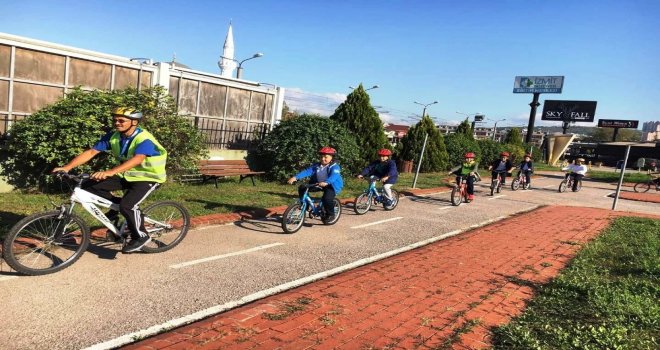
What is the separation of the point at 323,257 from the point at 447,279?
5.46ft

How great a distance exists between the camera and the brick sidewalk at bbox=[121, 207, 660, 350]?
144 inches

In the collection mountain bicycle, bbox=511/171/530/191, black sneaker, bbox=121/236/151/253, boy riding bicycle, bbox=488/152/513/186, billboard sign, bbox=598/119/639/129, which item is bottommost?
black sneaker, bbox=121/236/151/253

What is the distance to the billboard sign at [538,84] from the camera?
197 feet

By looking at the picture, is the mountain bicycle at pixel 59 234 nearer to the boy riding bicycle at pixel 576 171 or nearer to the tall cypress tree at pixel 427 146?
the tall cypress tree at pixel 427 146

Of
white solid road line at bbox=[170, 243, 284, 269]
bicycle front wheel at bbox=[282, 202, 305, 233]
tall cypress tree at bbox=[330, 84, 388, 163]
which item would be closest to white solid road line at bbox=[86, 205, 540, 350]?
white solid road line at bbox=[170, 243, 284, 269]

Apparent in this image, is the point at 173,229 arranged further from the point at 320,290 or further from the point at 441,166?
the point at 441,166

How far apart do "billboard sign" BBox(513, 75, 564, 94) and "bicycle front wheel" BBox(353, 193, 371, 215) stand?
183 feet

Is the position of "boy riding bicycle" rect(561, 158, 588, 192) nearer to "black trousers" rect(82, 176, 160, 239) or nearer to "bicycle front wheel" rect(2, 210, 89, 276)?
"black trousers" rect(82, 176, 160, 239)

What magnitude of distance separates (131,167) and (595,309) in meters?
4.95

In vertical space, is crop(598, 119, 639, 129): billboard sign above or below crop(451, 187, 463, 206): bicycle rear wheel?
above

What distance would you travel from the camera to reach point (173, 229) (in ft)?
20.2

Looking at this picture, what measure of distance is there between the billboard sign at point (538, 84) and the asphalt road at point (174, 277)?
57986mm

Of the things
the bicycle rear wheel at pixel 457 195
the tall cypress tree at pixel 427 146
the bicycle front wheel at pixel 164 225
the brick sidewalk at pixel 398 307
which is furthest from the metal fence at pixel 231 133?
the tall cypress tree at pixel 427 146

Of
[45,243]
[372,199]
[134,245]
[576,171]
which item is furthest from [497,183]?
[45,243]
